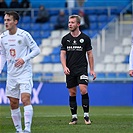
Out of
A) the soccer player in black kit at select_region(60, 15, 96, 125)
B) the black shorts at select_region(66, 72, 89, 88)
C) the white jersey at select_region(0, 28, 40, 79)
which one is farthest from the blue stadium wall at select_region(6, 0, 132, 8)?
the white jersey at select_region(0, 28, 40, 79)

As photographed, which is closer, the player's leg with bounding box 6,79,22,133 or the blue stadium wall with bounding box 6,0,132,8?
the player's leg with bounding box 6,79,22,133

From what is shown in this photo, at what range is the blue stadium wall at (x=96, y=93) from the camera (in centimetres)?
2616

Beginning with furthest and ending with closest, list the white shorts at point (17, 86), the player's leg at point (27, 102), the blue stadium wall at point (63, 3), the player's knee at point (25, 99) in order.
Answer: the blue stadium wall at point (63, 3) → the white shorts at point (17, 86) → the player's knee at point (25, 99) → the player's leg at point (27, 102)

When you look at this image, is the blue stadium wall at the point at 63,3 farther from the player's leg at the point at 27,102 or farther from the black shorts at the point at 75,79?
the player's leg at the point at 27,102

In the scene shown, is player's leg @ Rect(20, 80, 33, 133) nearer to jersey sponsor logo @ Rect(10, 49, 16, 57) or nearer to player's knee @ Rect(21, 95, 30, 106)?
player's knee @ Rect(21, 95, 30, 106)

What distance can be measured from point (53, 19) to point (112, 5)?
342 centimetres

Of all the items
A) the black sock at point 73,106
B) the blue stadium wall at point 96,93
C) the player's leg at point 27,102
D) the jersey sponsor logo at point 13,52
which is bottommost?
the blue stadium wall at point 96,93

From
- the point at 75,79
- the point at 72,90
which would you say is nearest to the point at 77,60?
the point at 75,79

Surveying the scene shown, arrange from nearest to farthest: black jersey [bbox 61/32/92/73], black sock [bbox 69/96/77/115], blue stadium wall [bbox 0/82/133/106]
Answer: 1. black jersey [bbox 61/32/92/73]
2. black sock [bbox 69/96/77/115]
3. blue stadium wall [bbox 0/82/133/106]

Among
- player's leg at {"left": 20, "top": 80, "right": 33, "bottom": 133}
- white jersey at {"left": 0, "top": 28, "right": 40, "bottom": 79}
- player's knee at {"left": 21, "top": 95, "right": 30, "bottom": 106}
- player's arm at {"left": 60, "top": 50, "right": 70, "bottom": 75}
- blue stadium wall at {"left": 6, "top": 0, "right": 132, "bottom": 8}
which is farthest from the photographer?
blue stadium wall at {"left": 6, "top": 0, "right": 132, "bottom": 8}

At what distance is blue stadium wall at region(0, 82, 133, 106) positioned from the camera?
2616cm

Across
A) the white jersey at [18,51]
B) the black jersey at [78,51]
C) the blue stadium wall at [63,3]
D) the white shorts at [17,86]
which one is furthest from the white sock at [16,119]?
the blue stadium wall at [63,3]

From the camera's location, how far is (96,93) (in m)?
26.2

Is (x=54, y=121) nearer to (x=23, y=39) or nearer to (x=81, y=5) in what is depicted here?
(x=23, y=39)
